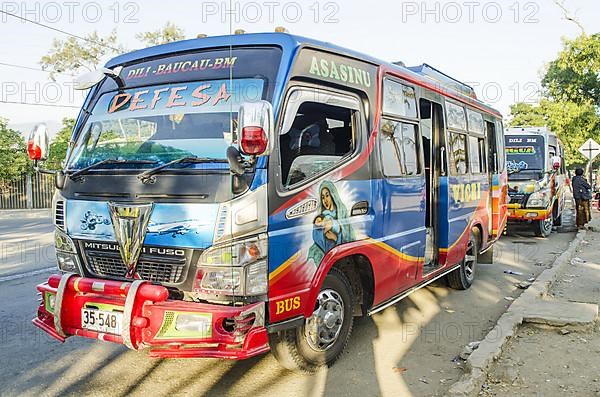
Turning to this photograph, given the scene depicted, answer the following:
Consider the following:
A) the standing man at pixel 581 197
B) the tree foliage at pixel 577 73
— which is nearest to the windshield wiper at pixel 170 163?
the standing man at pixel 581 197

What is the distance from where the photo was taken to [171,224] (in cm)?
386

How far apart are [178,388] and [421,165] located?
3373mm

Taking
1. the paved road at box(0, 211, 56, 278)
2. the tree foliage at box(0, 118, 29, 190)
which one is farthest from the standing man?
the tree foliage at box(0, 118, 29, 190)

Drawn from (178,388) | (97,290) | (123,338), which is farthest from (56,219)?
(178,388)

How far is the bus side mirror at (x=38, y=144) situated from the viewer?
4402mm

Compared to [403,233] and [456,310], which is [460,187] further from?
[403,233]

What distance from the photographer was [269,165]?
391 cm

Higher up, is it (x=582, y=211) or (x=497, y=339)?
(x=582, y=211)

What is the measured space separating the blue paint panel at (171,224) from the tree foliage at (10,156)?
900 inches

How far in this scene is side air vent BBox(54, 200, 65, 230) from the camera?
14.6ft

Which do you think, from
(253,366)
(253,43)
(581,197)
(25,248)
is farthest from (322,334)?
(581,197)

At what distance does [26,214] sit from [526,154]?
1885 cm

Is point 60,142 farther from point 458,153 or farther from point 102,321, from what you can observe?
point 102,321

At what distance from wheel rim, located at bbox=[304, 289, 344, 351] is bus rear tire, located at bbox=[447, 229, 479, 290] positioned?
3.39 m
